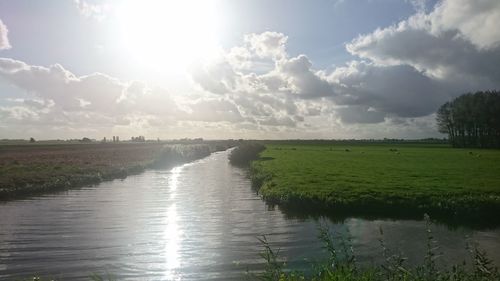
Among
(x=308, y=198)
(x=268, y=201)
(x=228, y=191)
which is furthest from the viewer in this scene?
(x=228, y=191)

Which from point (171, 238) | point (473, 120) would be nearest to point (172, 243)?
point (171, 238)

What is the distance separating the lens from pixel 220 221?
1096 inches

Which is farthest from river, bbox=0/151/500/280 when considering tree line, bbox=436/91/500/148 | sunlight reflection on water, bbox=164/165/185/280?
tree line, bbox=436/91/500/148

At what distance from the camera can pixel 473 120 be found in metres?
136

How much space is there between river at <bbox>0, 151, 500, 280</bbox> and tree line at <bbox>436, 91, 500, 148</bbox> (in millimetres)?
119443

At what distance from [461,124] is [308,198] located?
131972mm

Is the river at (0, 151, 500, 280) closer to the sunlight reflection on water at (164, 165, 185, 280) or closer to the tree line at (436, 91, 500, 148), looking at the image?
the sunlight reflection on water at (164, 165, 185, 280)

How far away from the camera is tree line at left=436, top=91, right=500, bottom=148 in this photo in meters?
131

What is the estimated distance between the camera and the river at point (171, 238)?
17719mm

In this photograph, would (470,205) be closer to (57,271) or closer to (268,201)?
(268,201)

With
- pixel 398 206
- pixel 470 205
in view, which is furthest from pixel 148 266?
pixel 470 205

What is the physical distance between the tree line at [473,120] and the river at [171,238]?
392 feet

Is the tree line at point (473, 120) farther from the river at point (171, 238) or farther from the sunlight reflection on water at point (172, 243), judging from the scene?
the sunlight reflection on water at point (172, 243)

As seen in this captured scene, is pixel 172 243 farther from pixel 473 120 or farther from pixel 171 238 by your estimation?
pixel 473 120
